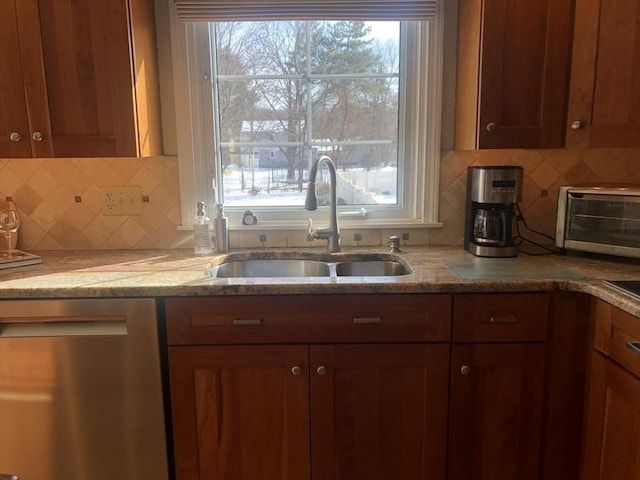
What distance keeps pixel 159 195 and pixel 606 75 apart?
5.88 ft

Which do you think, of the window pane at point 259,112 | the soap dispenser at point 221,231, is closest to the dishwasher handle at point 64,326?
the soap dispenser at point 221,231

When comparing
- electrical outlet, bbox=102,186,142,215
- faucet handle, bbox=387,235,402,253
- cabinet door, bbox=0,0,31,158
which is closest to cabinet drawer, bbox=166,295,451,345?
faucet handle, bbox=387,235,402,253

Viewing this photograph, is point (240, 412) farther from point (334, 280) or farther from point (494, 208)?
point (494, 208)

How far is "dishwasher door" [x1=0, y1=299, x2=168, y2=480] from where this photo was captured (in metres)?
1.47

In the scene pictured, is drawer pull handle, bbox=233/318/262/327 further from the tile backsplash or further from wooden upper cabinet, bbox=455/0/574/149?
wooden upper cabinet, bbox=455/0/574/149

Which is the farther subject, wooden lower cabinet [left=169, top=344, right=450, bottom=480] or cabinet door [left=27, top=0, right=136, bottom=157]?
cabinet door [left=27, top=0, right=136, bottom=157]

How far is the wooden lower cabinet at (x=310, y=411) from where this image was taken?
1.51 meters

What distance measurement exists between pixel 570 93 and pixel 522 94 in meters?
0.17

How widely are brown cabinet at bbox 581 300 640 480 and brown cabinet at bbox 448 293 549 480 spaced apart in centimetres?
15

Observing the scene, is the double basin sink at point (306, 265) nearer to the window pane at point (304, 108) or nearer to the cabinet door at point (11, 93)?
the window pane at point (304, 108)

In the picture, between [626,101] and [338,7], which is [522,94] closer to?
[626,101]

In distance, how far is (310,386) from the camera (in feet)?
4.99

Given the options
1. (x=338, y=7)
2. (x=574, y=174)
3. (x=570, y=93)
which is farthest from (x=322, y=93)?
(x=574, y=174)

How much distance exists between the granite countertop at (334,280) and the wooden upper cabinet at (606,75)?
18.6 inches
